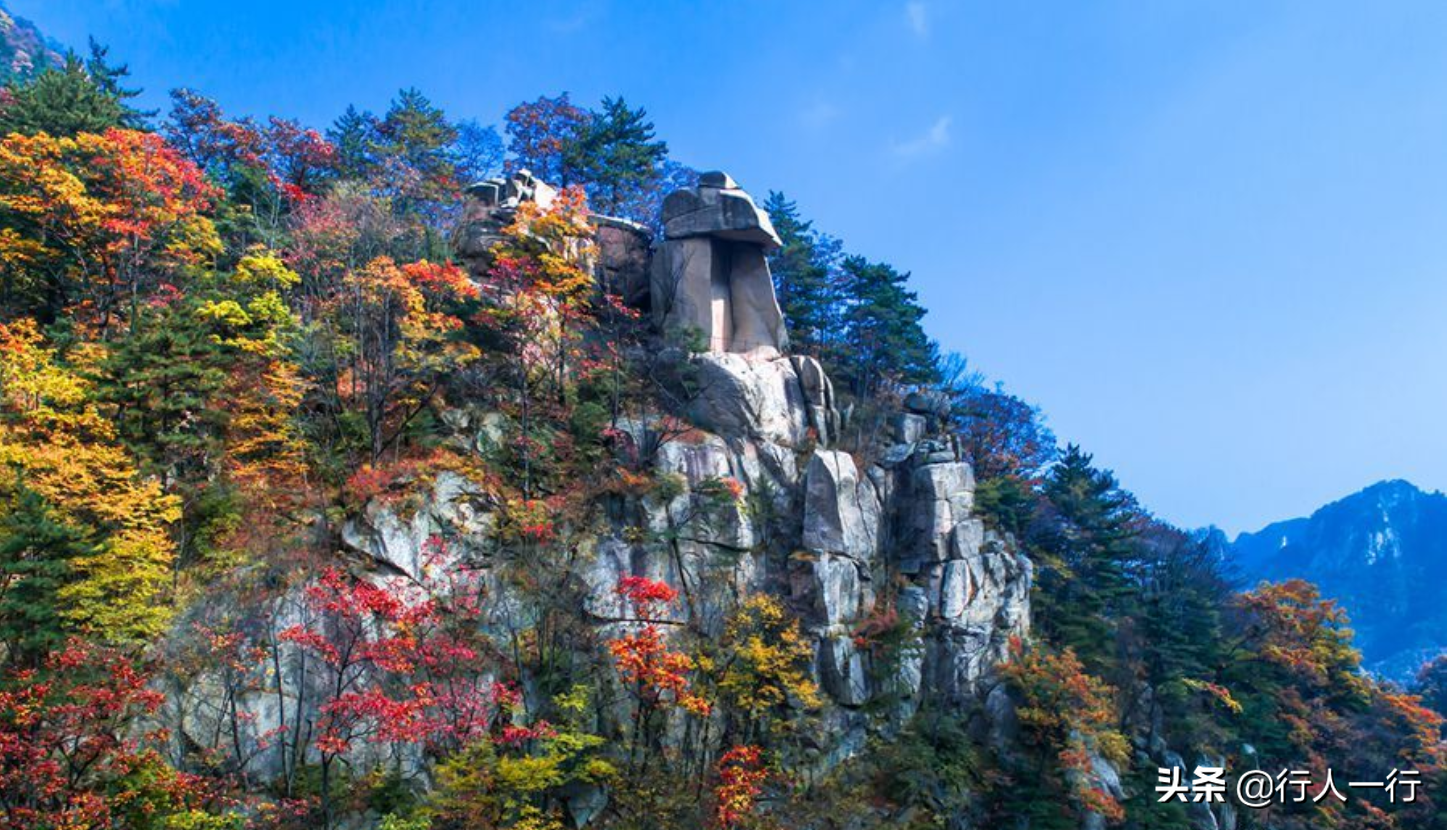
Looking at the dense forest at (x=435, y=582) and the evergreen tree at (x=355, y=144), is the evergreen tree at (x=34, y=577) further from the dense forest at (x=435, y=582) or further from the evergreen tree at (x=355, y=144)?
the evergreen tree at (x=355, y=144)

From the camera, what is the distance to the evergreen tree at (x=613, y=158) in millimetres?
31438

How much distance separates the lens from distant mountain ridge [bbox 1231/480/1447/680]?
7969 cm

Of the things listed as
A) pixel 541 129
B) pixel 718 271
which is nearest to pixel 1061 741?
pixel 718 271

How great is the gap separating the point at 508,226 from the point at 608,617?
12.9 m

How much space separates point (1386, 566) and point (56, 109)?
122501 mm

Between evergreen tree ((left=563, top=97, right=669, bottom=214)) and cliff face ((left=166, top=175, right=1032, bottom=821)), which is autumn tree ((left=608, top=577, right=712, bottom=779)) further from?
evergreen tree ((left=563, top=97, right=669, bottom=214))

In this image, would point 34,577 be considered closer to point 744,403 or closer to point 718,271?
point 744,403

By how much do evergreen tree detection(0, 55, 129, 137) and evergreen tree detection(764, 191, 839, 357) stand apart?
73.7 feet

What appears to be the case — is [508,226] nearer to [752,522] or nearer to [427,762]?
[752,522]

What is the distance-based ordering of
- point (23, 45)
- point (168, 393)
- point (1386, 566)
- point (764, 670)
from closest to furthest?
point (168, 393) → point (764, 670) → point (23, 45) → point (1386, 566)

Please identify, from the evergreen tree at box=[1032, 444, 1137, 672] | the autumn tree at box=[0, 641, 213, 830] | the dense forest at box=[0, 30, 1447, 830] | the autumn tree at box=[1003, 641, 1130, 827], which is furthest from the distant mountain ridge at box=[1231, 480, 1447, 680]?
the autumn tree at box=[0, 641, 213, 830]

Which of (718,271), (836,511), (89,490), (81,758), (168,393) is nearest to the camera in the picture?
(81,758)

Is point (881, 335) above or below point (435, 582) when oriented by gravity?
above

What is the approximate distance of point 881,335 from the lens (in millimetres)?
29000
